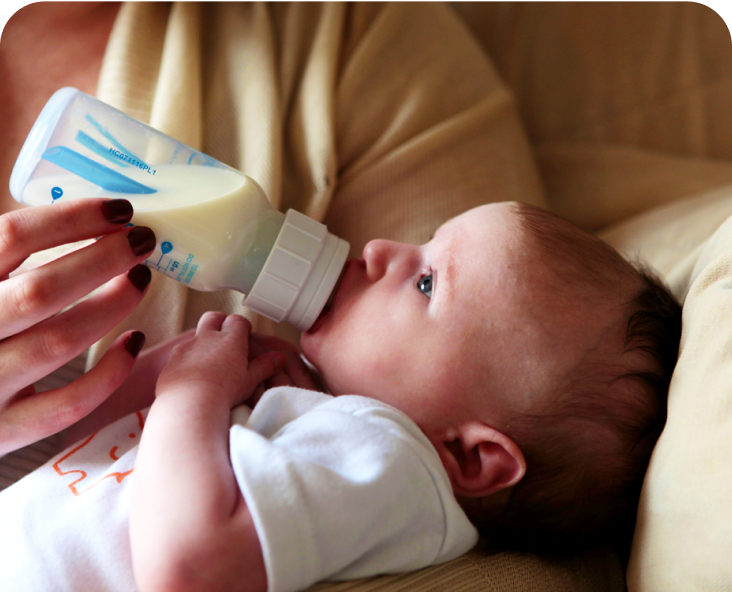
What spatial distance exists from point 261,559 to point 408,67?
0.96 meters

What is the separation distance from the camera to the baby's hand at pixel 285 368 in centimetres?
86

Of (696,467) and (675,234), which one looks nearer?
(696,467)

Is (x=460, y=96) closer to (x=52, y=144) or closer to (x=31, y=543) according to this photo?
(x=52, y=144)

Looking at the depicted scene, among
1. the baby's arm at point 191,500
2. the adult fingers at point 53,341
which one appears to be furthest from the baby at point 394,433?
the adult fingers at point 53,341

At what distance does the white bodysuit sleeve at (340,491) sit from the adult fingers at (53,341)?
0.21 meters

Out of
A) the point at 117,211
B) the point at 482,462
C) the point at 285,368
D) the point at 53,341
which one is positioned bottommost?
the point at 482,462

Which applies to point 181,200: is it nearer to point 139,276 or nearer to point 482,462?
point 139,276

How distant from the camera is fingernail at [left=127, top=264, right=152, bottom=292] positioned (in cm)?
75

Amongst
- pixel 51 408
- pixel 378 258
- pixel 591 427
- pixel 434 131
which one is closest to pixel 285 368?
pixel 378 258

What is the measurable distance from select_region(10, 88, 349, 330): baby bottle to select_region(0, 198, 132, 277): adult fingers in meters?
0.05

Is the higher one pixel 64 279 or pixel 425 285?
pixel 64 279

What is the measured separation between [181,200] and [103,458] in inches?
14.5

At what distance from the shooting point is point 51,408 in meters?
0.71

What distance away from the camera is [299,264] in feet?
2.63
